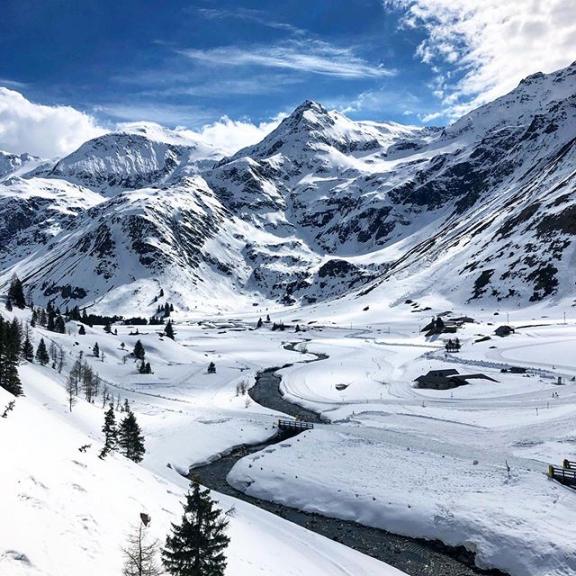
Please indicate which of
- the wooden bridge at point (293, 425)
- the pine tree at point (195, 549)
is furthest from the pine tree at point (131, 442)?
the pine tree at point (195, 549)

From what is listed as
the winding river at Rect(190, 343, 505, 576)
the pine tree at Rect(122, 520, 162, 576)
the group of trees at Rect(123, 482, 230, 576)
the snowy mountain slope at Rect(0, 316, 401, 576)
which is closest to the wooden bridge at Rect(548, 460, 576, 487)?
the winding river at Rect(190, 343, 505, 576)

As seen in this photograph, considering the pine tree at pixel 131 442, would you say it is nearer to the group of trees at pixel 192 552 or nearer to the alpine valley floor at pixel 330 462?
the alpine valley floor at pixel 330 462

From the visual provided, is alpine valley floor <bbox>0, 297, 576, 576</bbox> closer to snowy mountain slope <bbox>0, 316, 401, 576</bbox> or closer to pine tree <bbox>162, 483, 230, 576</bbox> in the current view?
snowy mountain slope <bbox>0, 316, 401, 576</bbox>

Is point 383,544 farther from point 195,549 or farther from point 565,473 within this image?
point 195,549

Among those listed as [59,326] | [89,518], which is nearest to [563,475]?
[89,518]

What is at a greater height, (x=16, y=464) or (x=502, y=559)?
(x=16, y=464)

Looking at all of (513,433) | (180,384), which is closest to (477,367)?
(513,433)

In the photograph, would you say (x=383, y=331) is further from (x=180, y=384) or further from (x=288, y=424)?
(x=288, y=424)

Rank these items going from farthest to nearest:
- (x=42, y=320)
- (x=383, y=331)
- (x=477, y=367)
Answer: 1. (x=383, y=331)
2. (x=42, y=320)
3. (x=477, y=367)
